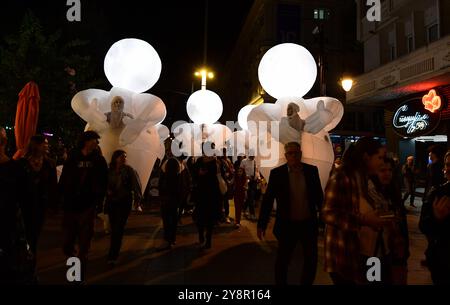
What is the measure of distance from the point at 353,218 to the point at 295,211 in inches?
56.1

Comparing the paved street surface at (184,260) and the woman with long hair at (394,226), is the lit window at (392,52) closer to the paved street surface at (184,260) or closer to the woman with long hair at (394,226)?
the paved street surface at (184,260)

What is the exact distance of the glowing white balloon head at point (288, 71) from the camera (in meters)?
6.94

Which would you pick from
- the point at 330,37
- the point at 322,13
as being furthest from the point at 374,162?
the point at 330,37

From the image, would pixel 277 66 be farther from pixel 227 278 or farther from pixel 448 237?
pixel 448 237

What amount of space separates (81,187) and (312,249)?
2.83 metres

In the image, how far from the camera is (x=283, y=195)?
14.2 feet

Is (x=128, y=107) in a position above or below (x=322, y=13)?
below

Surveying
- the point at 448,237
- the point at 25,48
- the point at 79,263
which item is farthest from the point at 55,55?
the point at 448,237

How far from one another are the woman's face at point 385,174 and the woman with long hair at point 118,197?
3825mm

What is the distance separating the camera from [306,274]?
4.21m

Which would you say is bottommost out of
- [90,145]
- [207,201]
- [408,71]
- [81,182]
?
[207,201]

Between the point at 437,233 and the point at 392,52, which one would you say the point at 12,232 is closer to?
the point at 437,233

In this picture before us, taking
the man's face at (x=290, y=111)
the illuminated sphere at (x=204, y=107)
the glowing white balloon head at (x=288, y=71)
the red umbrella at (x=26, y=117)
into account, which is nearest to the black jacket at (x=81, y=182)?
the red umbrella at (x=26, y=117)

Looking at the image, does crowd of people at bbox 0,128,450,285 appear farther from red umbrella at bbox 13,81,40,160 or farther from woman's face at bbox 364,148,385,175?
red umbrella at bbox 13,81,40,160
